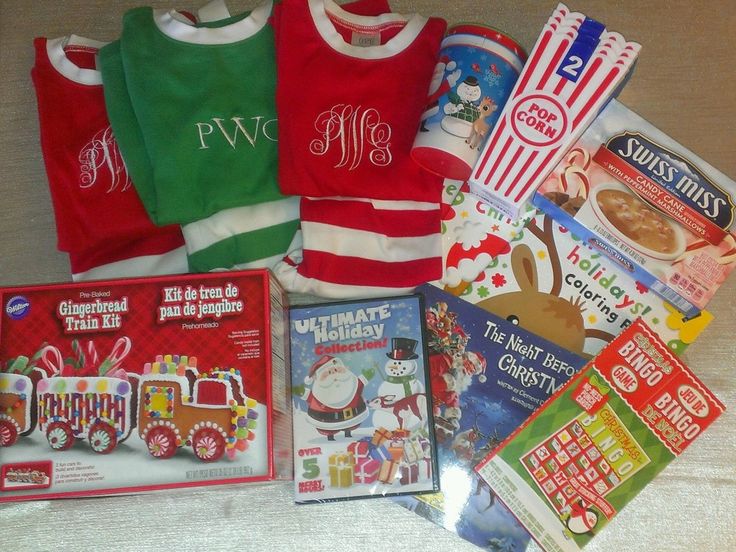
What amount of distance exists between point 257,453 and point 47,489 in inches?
8.7

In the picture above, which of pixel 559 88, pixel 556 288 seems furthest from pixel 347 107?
pixel 556 288

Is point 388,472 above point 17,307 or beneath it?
beneath

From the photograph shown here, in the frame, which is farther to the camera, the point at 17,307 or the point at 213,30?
the point at 213,30

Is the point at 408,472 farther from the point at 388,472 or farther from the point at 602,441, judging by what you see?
the point at 602,441

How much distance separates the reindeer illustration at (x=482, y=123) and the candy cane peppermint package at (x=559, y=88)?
12 mm

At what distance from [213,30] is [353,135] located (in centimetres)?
22

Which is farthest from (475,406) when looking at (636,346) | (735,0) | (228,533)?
(735,0)

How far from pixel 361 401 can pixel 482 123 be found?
37 cm

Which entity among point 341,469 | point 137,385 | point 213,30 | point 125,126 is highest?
point 213,30

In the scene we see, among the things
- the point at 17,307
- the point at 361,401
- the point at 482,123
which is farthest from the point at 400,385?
the point at 17,307

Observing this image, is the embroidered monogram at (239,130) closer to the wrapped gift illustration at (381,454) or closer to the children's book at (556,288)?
the children's book at (556,288)

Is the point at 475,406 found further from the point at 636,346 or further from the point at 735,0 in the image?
the point at 735,0

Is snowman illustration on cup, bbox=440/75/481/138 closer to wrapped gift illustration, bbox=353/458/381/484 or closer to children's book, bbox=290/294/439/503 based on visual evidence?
children's book, bbox=290/294/439/503

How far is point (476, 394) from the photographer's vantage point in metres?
0.82
